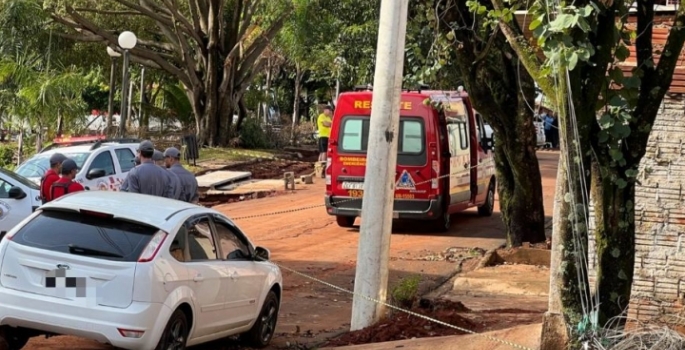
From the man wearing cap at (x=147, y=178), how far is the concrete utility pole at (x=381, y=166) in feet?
9.92

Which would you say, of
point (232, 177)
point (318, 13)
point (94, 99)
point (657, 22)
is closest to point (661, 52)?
point (657, 22)

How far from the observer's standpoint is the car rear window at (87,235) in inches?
360

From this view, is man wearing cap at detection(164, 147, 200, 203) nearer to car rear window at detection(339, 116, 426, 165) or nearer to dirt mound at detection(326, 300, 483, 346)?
dirt mound at detection(326, 300, 483, 346)

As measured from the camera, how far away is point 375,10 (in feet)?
105

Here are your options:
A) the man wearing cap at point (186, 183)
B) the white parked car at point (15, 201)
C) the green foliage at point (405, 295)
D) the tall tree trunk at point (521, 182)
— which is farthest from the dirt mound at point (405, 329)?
the white parked car at point (15, 201)

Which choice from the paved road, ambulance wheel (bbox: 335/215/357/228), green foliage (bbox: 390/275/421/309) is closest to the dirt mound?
green foliage (bbox: 390/275/421/309)

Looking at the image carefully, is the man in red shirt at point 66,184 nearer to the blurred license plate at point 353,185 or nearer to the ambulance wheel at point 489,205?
the blurred license plate at point 353,185

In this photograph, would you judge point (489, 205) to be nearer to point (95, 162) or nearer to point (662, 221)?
point (95, 162)

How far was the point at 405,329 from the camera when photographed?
1080cm

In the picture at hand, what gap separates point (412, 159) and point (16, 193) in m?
7.01

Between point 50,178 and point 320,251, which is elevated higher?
point 50,178

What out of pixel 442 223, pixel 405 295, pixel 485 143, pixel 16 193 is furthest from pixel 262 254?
pixel 485 143

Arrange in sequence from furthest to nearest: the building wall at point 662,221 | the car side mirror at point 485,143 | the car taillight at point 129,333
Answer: the car side mirror at point 485,143 → the building wall at point 662,221 → the car taillight at point 129,333

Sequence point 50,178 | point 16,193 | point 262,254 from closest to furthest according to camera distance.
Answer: point 262,254 < point 50,178 < point 16,193
